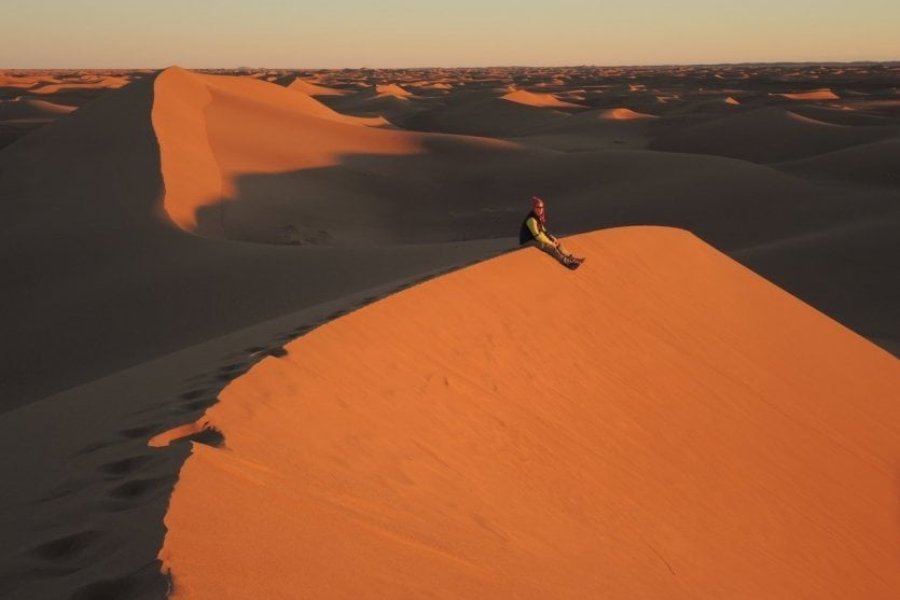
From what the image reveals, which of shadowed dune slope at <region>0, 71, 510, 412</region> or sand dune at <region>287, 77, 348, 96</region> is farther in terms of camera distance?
sand dune at <region>287, 77, 348, 96</region>

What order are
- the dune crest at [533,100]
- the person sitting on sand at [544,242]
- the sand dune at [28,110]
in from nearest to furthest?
the person sitting on sand at [544,242] → the sand dune at [28,110] → the dune crest at [533,100]

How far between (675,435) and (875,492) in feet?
7.56

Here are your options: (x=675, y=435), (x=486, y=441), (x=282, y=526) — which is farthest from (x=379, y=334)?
(x=282, y=526)

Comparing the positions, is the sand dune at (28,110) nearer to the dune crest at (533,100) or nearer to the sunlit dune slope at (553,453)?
the dune crest at (533,100)

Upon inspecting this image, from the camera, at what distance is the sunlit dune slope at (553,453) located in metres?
3.65

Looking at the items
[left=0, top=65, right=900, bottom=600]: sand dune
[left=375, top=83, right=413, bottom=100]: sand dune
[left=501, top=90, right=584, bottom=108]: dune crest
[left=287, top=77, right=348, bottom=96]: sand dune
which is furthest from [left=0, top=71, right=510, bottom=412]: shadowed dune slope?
[left=375, top=83, right=413, bottom=100]: sand dune

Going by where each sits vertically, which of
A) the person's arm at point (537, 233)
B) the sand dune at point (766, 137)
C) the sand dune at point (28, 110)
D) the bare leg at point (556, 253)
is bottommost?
the sand dune at point (766, 137)

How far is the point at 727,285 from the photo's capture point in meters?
11.8

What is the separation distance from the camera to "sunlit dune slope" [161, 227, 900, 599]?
144 inches

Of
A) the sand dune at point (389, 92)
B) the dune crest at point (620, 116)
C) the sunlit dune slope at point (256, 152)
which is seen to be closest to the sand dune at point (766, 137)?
the dune crest at point (620, 116)

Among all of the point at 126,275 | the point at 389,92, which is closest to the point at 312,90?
the point at 389,92

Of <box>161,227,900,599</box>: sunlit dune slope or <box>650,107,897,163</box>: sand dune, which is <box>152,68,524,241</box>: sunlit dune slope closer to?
<box>161,227,900,599</box>: sunlit dune slope

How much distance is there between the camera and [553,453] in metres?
6.11

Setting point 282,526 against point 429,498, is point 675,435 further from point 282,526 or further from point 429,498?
point 282,526
